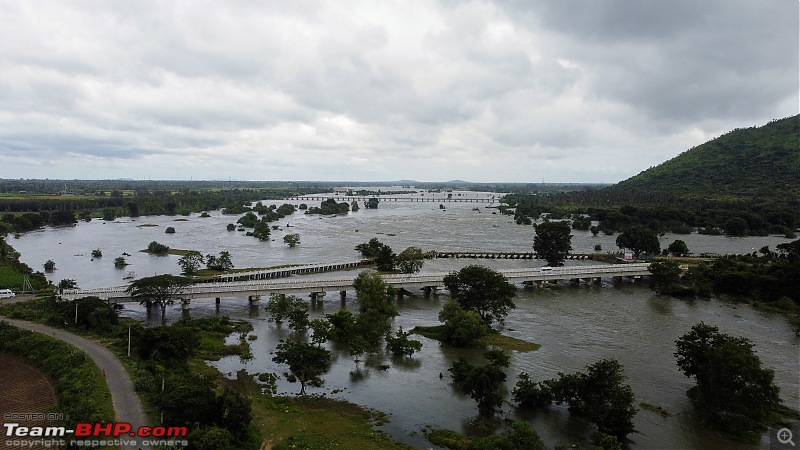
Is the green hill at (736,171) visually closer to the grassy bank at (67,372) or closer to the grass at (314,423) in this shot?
the grass at (314,423)

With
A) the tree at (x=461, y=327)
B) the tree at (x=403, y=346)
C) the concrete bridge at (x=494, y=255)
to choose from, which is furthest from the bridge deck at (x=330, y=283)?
the tree at (x=403, y=346)

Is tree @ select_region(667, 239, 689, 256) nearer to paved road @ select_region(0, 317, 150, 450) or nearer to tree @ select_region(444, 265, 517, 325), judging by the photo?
tree @ select_region(444, 265, 517, 325)

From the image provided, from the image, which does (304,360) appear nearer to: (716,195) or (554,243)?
(554,243)

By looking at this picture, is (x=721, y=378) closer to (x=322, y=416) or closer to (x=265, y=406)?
(x=322, y=416)

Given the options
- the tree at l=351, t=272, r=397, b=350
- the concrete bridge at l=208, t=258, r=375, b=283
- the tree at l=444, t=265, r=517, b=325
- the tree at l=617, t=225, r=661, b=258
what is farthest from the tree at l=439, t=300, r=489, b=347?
the tree at l=617, t=225, r=661, b=258

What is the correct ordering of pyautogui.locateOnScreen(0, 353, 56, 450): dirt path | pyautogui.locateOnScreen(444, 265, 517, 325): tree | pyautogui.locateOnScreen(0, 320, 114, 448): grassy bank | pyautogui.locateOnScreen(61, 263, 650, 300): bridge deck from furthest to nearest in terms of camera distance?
pyautogui.locateOnScreen(61, 263, 650, 300): bridge deck → pyautogui.locateOnScreen(444, 265, 517, 325): tree → pyautogui.locateOnScreen(0, 353, 56, 450): dirt path → pyautogui.locateOnScreen(0, 320, 114, 448): grassy bank

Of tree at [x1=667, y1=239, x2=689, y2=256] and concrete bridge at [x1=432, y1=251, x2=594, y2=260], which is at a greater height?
tree at [x1=667, y1=239, x2=689, y2=256]

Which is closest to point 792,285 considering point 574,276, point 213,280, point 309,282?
point 574,276
